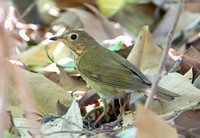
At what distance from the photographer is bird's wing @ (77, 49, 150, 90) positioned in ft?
12.3

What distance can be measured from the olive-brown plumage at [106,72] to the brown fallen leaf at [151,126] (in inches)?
42.4

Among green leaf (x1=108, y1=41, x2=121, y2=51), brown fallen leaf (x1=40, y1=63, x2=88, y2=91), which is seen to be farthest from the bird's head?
green leaf (x1=108, y1=41, x2=121, y2=51)

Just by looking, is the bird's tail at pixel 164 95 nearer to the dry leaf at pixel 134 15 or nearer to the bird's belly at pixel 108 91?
the bird's belly at pixel 108 91

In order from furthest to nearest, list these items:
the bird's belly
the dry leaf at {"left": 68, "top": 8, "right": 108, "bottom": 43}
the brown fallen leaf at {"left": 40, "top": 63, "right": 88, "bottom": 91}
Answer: the dry leaf at {"left": 68, "top": 8, "right": 108, "bottom": 43}, the brown fallen leaf at {"left": 40, "top": 63, "right": 88, "bottom": 91}, the bird's belly

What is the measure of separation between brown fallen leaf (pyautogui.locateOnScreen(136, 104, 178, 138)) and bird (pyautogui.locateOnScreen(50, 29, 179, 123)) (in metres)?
1.08

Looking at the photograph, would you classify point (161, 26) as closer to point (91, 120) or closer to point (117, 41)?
point (117, 41)

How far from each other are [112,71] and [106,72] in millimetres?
63

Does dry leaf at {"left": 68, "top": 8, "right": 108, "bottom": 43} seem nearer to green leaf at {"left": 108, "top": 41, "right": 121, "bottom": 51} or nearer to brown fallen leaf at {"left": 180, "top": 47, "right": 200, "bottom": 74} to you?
green leaf at {"left": 108, "top": 41, "right": 121, "bottom": 51}

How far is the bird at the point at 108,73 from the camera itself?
3697 mm

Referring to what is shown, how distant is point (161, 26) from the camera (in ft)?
22.3

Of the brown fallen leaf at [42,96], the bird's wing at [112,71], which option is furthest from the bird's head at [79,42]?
the brown fallen leaf at [42,96]

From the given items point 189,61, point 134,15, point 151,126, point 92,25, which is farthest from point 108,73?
point 134,15

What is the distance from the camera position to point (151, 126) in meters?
2.34

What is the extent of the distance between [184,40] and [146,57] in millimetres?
1702
